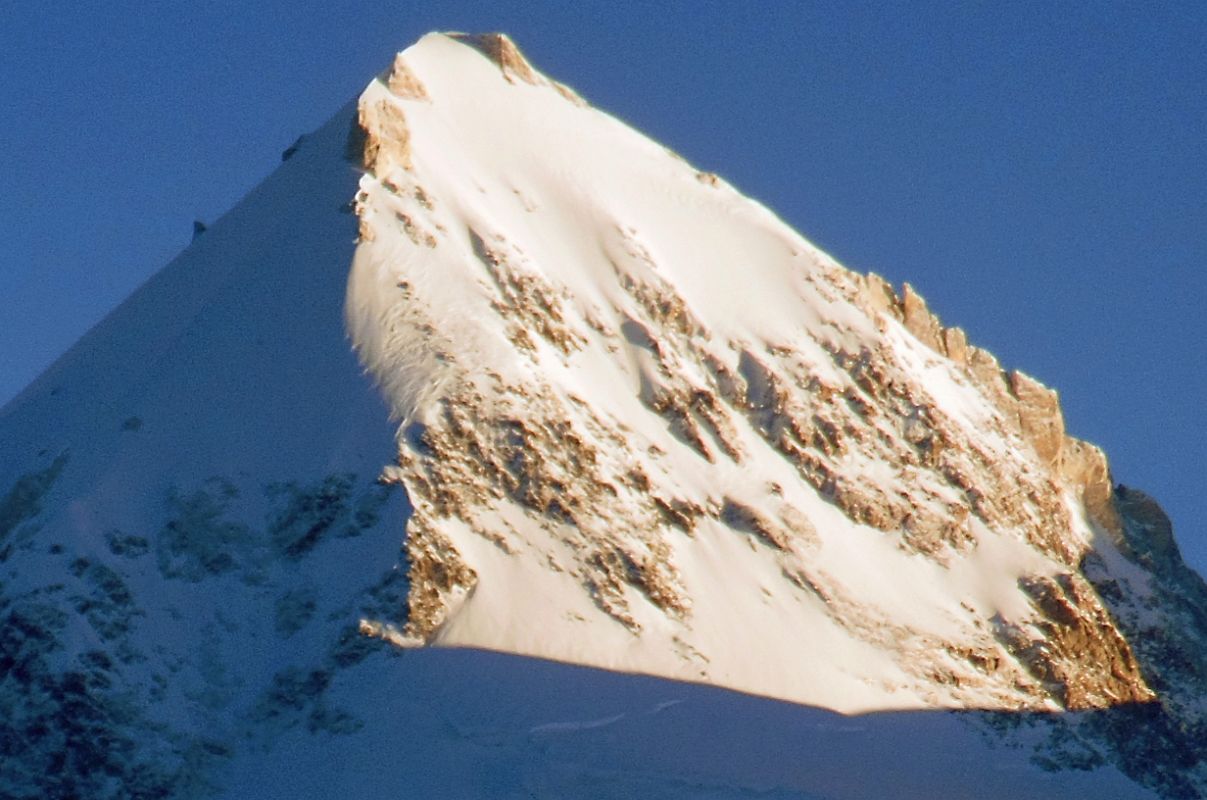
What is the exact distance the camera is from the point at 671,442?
364 feet

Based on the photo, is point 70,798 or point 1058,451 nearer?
point 70,798

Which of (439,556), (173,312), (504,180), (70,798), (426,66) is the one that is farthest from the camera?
(426,66)

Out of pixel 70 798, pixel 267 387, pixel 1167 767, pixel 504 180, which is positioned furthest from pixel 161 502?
pixel 1167 767

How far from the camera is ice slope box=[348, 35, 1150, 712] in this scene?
327 ft

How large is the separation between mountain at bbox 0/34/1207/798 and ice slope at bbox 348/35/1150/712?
0.20m

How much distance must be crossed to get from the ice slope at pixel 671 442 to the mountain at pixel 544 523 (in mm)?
202

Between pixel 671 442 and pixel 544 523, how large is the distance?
11.5 metres

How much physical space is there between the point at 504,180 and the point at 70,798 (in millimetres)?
46543

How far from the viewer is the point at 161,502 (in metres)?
99.1

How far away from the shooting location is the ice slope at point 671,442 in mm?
99625

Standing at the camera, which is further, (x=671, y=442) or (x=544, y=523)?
(x=671, y=442)

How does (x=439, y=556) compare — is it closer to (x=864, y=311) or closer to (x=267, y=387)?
(x=267, y=387)

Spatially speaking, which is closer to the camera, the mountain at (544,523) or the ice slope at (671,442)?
the mountain at (544,523)

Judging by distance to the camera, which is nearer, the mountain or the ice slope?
the mountain
